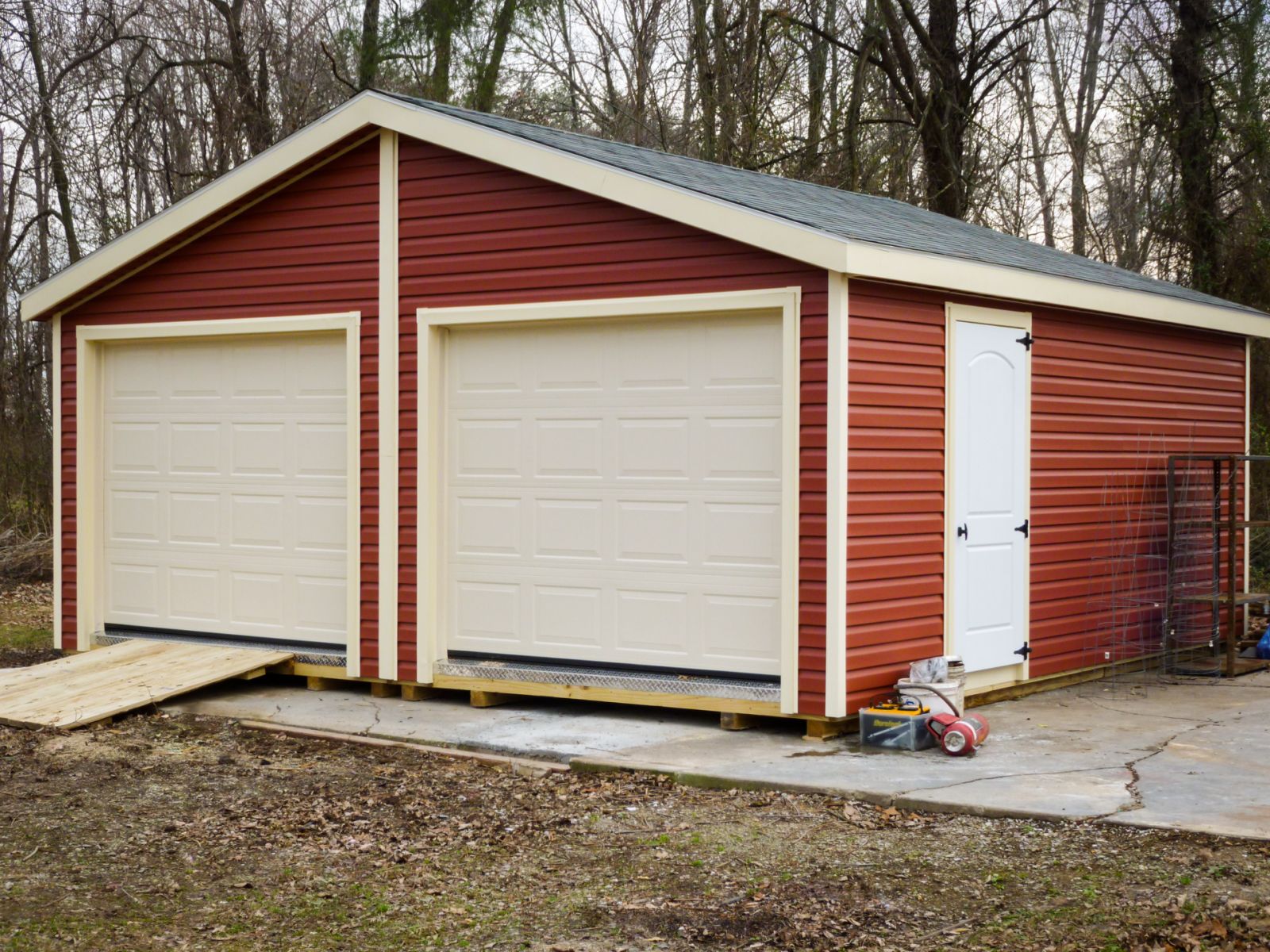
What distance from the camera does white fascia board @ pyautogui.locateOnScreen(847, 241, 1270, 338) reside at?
7.73 meters

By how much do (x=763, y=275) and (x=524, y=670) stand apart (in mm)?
2668

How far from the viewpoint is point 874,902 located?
508 centimetres

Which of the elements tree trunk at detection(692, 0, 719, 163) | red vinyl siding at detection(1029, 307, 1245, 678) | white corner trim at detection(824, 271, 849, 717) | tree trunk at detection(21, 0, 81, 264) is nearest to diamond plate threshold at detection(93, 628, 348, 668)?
white corner trim at detection(824, 271, 849, 717)

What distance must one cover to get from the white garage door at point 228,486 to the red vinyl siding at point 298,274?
0.79ft

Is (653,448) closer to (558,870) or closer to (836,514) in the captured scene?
(836,514)

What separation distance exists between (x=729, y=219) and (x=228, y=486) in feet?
13.3

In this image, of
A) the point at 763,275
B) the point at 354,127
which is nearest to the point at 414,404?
the point at 354,127

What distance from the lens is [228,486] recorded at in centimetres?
998

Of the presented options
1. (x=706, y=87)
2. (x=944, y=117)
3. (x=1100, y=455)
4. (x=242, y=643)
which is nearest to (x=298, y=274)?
(x=242, y=643)

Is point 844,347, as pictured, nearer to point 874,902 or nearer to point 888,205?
point 874,902

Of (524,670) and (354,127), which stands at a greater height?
(354,127)

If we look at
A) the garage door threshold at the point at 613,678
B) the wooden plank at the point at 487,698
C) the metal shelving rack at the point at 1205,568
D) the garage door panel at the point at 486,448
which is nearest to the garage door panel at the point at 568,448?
the garage door panel at the point at 486,448

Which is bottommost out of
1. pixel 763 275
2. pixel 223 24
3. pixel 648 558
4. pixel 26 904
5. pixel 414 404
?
pixel 26 904

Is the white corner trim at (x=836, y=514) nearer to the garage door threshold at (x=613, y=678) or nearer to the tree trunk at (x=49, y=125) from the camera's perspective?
the garage door threshold at (x=613, y=678)
